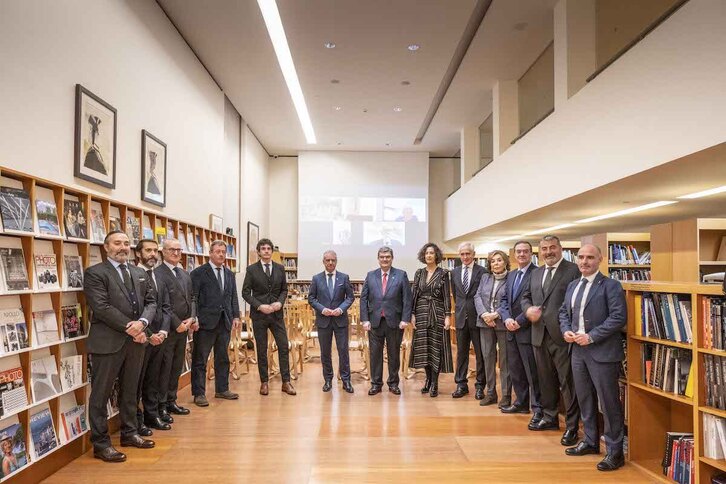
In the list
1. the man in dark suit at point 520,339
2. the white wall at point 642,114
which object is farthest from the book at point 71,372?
the white wall at point 642,114

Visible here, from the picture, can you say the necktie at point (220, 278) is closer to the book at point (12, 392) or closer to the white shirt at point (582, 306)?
the book at point (12, 392)

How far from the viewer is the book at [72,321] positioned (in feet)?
11.8

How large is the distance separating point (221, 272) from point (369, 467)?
274 cm

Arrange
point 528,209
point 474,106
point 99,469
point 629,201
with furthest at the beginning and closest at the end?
point 474,106, point 528,209, point 629,201, point 99,469

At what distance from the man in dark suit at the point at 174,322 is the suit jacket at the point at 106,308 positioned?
0.75 m

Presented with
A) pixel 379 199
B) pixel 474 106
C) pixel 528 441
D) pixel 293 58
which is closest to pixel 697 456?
pixel 528 441

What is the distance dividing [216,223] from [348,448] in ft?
16.4

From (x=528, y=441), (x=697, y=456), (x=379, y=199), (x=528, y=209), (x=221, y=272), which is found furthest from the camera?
(x=379, y=199)

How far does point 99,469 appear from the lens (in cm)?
351

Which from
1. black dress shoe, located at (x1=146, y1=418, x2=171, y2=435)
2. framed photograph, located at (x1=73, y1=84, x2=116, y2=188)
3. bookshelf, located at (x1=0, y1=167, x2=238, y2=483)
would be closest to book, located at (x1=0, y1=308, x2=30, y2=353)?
bookshelf, located at (x1=0, y1=167, x2=238, y2=483)

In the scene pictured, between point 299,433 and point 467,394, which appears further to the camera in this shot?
point 467,394

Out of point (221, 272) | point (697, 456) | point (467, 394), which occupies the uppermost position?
point (221, 272)

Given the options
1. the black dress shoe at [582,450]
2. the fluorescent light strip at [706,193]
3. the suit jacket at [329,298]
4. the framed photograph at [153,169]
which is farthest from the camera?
the suit jacket at [329,298]

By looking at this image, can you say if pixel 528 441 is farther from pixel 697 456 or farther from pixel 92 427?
pixel 92 427
